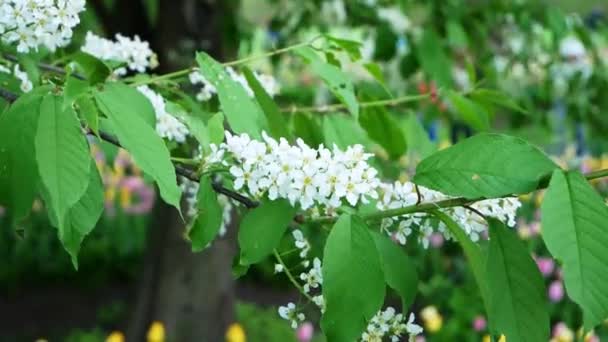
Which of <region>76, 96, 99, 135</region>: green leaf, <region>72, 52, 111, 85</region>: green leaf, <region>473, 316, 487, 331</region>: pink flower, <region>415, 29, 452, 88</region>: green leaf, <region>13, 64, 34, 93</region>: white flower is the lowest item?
<region>473, 316, 487, 331</region>: pink flower

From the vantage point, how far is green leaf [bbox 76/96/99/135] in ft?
3.07

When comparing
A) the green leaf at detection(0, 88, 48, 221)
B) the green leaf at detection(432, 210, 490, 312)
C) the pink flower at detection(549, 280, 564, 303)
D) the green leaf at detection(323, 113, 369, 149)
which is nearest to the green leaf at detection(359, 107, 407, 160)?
the green leaf at detection(323, 113, 369, 149)

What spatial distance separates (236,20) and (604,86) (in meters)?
1.22

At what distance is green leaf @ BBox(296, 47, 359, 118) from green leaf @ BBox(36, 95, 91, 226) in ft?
1.29

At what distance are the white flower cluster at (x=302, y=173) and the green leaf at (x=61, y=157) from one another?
17cm

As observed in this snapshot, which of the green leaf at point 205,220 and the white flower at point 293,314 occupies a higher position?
the green leaf at point 205,220

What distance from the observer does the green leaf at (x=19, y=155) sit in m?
0.97

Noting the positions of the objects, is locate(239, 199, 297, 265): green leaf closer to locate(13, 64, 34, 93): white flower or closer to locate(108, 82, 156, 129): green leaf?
locate(108, 82, 156, 129): green leaf

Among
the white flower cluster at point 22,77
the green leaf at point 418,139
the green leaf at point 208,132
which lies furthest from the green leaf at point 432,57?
the green leaf at point 208,132

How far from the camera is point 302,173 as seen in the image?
0.97 meters

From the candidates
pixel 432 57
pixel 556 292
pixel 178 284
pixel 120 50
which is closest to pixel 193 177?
pixel 120 50

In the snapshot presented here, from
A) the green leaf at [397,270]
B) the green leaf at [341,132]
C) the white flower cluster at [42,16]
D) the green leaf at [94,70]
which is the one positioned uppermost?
the white flower cluster at [42,16]

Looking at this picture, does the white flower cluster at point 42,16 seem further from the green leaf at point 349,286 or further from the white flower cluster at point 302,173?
the green leaf at point 349,286

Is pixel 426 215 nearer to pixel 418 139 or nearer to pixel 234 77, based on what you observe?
pixel 234 77
